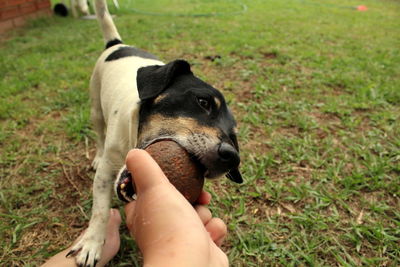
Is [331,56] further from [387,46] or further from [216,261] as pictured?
[216,261]

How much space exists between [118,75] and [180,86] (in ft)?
3.29

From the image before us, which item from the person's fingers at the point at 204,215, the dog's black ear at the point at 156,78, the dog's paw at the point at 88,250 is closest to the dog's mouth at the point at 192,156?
the person's fingers at the point at 204,215

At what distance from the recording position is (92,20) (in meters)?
9.67

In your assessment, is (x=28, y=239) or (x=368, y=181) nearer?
(x=28, y=239)

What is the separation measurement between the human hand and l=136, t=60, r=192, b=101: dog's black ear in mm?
894

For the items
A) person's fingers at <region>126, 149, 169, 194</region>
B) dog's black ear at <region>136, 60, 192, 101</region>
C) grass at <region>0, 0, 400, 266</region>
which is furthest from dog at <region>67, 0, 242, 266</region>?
person's fingers at <region>126, 149, 169, 194</region>

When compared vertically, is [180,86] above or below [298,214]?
above

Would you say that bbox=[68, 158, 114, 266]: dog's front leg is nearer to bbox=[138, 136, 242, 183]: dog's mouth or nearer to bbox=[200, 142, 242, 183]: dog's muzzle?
bbox=[138, 136, 242, 183]: dog's mouth

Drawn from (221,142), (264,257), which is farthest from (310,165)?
(221,142)

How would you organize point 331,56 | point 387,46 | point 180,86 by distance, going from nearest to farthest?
point 180,86, point 331,56, point 387,46

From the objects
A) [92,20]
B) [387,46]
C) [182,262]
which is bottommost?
[387,46]

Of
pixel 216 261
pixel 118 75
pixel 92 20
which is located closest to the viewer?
pixel 216 261

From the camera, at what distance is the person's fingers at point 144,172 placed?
4.00ft

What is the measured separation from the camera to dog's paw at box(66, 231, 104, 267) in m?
2.15
